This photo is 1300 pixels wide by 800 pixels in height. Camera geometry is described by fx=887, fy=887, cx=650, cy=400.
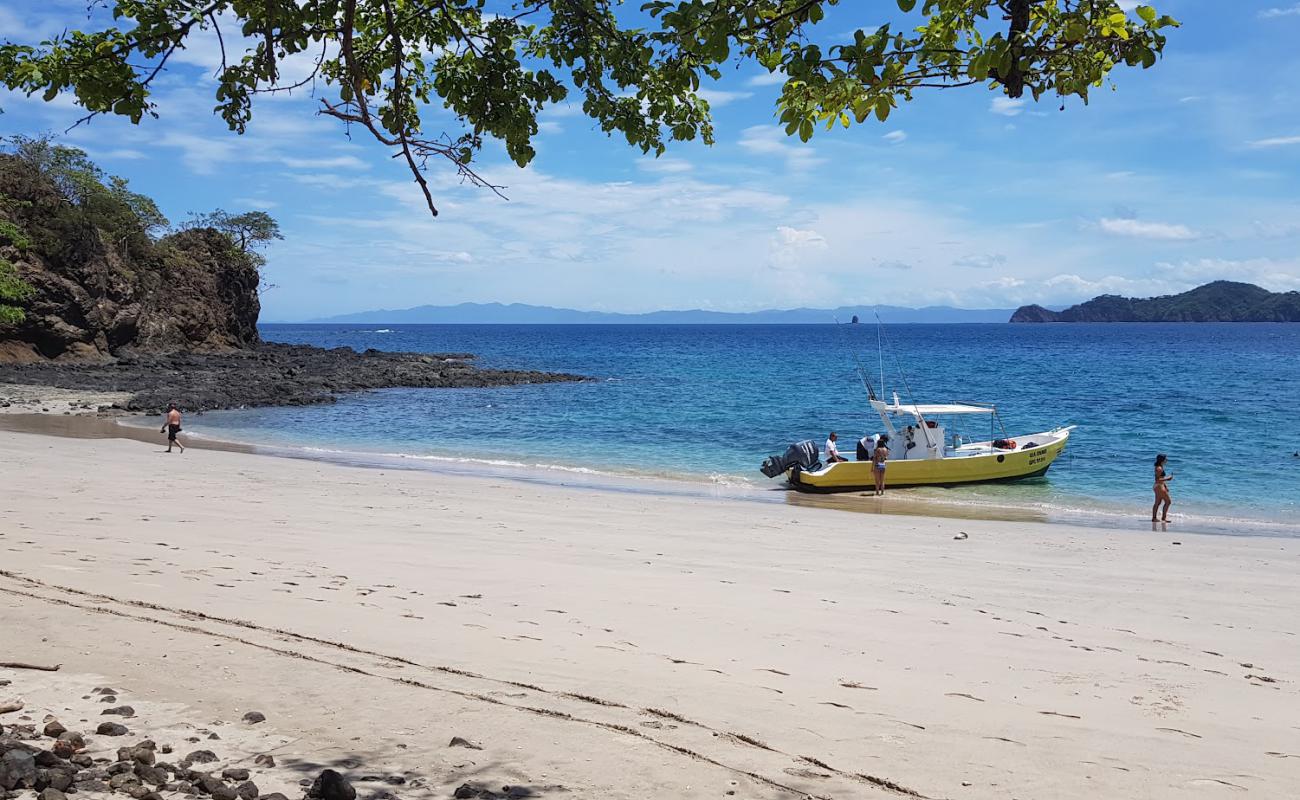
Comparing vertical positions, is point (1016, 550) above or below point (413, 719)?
below

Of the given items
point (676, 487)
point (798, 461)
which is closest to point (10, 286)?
point (676, 487)

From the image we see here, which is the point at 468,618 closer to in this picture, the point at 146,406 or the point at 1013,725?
the point at 1013,725

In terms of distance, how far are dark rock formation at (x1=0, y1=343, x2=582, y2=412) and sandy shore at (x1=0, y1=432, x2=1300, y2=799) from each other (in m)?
26.3

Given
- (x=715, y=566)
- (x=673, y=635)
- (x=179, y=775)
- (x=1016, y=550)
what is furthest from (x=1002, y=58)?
(x=1016, y=550)

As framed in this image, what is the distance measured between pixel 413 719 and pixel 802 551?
8828 mm

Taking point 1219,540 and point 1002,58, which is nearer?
point 1002,58

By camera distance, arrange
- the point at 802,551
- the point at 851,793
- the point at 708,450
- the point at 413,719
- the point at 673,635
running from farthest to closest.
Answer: the point at 708,450 < the point at 802,551 < the point at 673,635 < the point at 413,719 < the point at 851,793

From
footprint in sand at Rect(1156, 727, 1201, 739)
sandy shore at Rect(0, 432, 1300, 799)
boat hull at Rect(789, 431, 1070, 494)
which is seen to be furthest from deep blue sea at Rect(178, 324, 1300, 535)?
footprint in sand at Rect(1156, 727, 1201, 739)

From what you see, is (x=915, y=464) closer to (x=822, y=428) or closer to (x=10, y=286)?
(x=822, y=428)

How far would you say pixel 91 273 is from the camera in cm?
5275

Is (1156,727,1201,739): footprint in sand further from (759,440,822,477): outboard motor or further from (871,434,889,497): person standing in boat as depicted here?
(759,440,822,477): outboard motor

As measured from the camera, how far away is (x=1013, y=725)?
558 centimetres

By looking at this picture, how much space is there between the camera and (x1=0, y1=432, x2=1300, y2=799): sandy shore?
15.2 ft

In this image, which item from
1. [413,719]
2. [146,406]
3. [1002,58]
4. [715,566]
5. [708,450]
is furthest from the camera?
[146,406]
